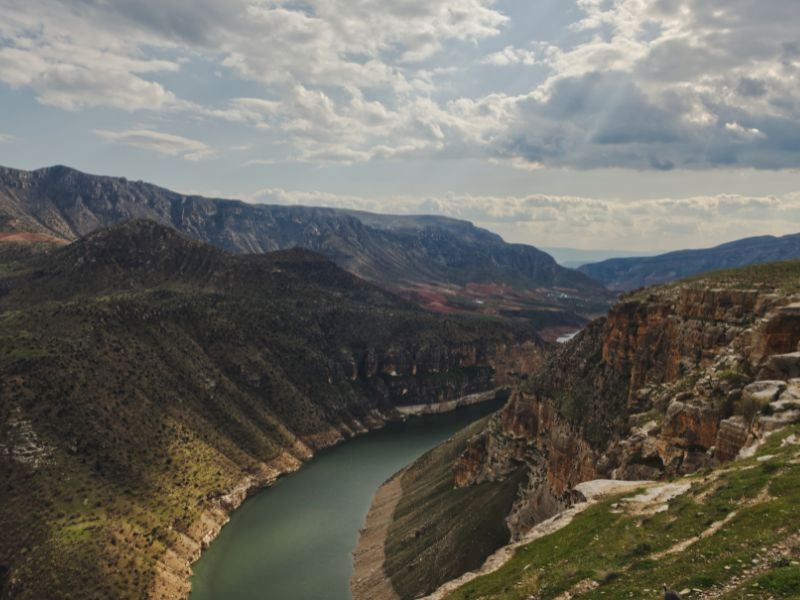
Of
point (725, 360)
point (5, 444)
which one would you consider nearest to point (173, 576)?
point (5, 444)

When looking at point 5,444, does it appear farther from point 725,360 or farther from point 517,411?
point 725,360

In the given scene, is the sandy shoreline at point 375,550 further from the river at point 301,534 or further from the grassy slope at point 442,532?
the river at point 301,534

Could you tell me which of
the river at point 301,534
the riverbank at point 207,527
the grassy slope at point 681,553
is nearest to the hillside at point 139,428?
the riverbank at point 207,527

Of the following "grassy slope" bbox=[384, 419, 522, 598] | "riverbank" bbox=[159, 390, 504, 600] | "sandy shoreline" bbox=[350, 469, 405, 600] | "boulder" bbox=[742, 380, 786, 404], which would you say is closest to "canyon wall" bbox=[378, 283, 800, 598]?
"boulder" bbox=[742, 380, 786, 404]

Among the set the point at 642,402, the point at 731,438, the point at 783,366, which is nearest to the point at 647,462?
the point at 731,438

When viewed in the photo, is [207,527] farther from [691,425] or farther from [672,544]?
[672,544]

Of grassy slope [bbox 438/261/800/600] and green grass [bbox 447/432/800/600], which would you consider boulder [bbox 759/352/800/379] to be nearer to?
grassy slope [bbox 438/261/800/600]
